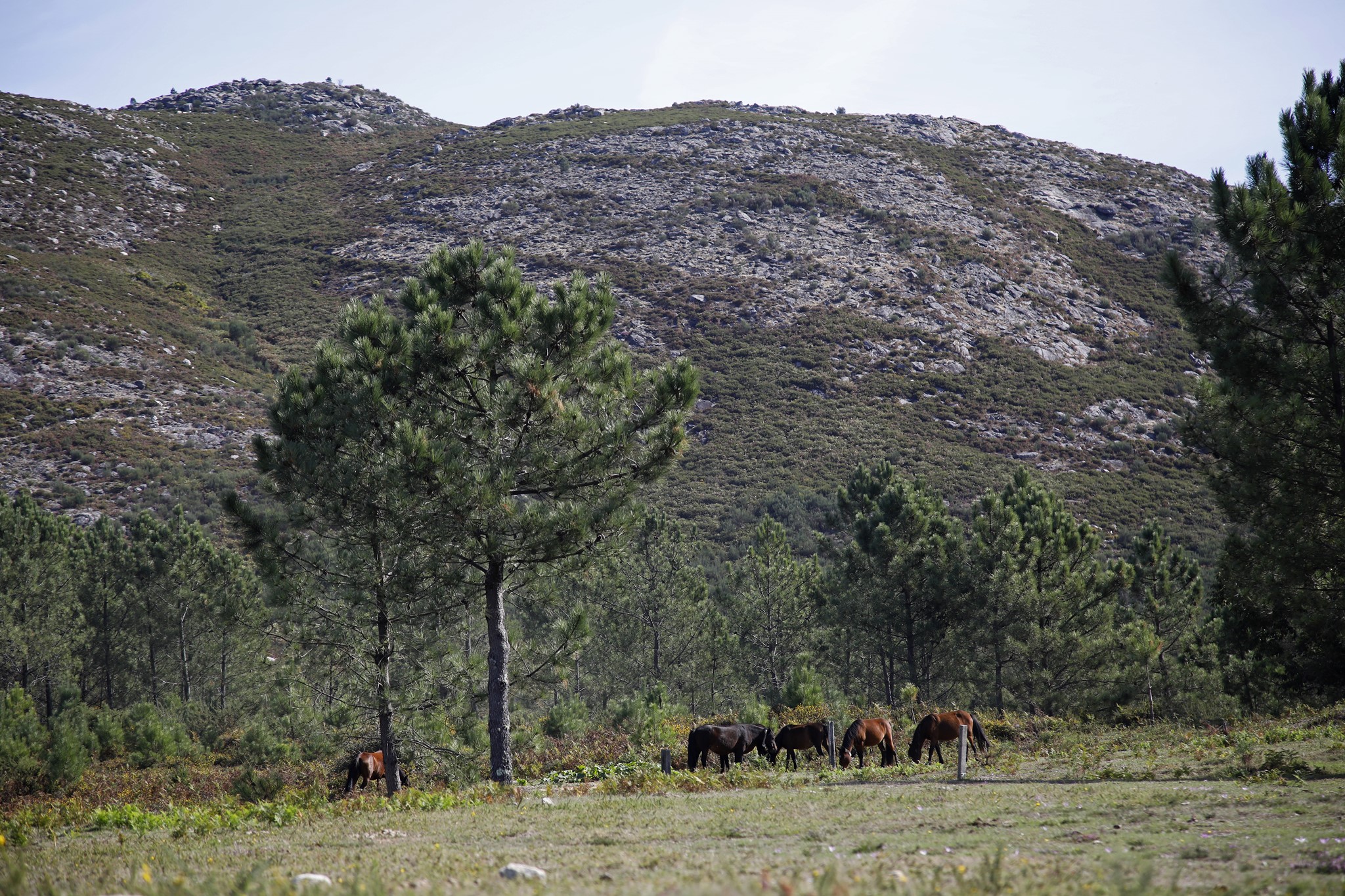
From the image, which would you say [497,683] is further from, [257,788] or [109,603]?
[109,603]

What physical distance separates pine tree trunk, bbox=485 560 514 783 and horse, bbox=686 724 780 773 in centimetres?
424

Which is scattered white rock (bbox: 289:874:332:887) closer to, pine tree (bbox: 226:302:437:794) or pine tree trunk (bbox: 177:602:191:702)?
pine tree (bbox: 226:302:437:794)

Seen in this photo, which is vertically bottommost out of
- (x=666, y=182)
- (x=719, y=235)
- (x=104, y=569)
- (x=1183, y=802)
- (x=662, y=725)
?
(x=662, y=725)

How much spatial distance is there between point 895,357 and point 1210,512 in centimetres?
3081

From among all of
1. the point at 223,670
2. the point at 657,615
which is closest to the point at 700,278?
the point at 657,615

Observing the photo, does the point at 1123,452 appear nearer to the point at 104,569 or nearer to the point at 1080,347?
the point at 1080,347

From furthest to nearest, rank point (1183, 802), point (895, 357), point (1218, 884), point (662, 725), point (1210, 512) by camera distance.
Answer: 1. point (895, 357)
2. point (1210, 512)
3. point (662, 725)
4. point (1183, 802)
5. point (1218, 884)

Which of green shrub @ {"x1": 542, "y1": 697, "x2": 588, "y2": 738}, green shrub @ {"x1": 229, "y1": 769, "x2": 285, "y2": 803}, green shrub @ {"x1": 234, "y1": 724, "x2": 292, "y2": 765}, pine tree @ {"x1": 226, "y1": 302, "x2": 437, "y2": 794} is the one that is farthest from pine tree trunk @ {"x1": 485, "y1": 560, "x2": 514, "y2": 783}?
green shrub @ {"x1": 234, "y1": 724, "x2": 292, "y2": 765}

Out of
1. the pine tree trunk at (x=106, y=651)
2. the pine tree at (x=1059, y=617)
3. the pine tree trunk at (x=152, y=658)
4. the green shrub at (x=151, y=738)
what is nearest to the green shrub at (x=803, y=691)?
the pine tree at (x=1059, y=617)

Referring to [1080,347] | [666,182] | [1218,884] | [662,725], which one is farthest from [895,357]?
[1218,884]

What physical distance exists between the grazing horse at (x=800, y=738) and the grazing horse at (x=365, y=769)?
26.5 feet

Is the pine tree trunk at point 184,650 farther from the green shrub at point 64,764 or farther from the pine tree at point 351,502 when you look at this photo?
the pine tree at point 351,502

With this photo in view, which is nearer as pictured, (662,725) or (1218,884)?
(1218,884)

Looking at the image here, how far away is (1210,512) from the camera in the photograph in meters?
61.9
